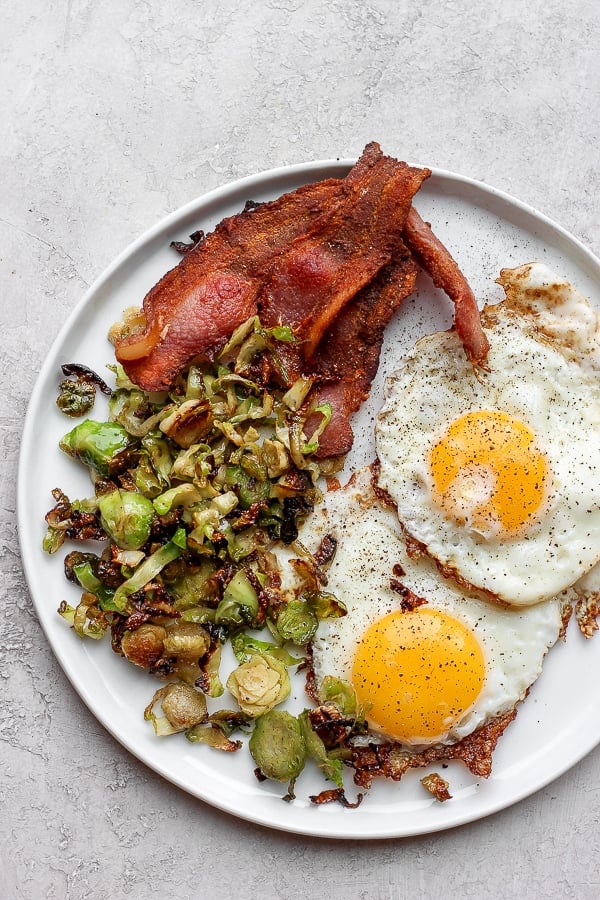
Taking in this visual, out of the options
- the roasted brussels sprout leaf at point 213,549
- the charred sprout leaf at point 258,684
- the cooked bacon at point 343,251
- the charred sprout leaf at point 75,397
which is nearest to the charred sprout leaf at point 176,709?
the roasted brussels sprout leaf at point 213,549

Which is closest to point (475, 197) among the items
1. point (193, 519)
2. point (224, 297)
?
point (224, 297)

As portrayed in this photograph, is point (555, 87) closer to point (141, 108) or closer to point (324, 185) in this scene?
point (324, 185)

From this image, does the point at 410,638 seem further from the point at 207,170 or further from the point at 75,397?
the point at 207,170

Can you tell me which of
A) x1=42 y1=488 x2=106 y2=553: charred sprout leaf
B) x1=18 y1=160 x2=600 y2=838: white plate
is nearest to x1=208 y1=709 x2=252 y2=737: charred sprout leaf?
x1=18 y1=160 x2=600 y2=838: white plate

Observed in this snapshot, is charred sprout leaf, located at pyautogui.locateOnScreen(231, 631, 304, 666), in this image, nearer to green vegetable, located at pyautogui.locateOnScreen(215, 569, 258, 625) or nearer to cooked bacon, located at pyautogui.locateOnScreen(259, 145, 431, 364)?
green vegetable, located at pyautogui.locateOnScreen(215, 569, 258, 625)

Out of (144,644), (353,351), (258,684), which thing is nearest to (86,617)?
(144,644)
